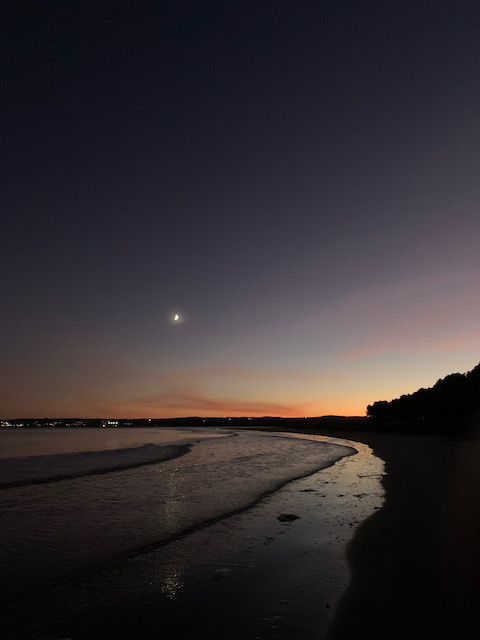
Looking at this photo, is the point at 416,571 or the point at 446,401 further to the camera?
the point at 446,401

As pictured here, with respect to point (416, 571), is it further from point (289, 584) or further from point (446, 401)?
point (446, 401)

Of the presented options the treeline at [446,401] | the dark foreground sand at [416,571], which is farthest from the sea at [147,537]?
the treeline at [446,401]

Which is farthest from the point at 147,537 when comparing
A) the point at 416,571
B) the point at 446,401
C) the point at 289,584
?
the point at 446,401

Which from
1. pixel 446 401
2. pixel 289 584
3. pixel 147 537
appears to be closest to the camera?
pixel 289 584

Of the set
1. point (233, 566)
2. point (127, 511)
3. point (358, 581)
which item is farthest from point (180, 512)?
point (358, 581)

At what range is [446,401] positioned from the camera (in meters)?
71.7

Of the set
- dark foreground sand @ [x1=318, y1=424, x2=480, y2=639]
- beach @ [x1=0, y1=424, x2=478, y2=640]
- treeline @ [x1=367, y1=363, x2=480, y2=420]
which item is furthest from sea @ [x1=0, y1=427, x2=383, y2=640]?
treeline @ [x1=367, y1=363, x2=480, y2=420]

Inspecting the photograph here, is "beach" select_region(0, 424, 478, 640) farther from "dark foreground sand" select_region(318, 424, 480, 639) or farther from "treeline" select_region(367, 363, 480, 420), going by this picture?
"treeline" select_region(367, 363, 480, 420)

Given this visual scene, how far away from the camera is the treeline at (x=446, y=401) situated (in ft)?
210

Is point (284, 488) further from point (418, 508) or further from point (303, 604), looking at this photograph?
point (303, 604)

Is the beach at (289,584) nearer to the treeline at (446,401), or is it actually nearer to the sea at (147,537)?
the sea at (147,537)

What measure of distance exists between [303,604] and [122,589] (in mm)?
3145

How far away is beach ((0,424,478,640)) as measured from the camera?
5137 mm

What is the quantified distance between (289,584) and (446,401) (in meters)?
76.1
